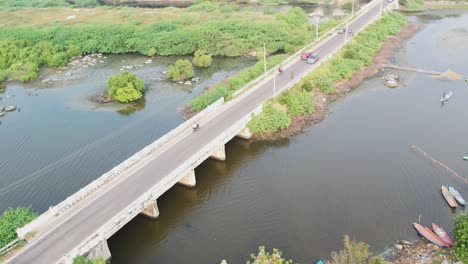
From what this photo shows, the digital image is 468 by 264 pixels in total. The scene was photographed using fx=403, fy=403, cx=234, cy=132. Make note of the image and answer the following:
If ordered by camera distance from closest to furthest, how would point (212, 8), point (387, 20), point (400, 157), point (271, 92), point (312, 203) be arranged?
point (312, 203) < point (400, 157) < point (271, 92) < point (387, 20) < point (212, 8)

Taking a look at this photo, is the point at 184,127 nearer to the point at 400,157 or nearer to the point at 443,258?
the point at 400,157

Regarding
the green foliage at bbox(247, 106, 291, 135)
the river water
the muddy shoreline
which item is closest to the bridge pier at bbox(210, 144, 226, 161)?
the river water

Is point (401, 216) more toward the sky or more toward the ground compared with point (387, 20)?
more toward the ground

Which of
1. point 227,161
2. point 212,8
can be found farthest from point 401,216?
point 212,8

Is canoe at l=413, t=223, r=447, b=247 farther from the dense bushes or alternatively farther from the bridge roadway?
the dense bushes

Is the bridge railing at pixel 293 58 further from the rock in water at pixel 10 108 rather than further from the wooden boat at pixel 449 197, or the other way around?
Answer: the rock in water at pixel 10 108

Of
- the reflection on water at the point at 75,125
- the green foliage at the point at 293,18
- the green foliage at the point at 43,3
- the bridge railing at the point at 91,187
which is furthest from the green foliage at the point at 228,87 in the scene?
the green foliage at the point at 43,3

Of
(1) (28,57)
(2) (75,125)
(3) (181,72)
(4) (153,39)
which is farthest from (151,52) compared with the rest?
(2) (75,125)
